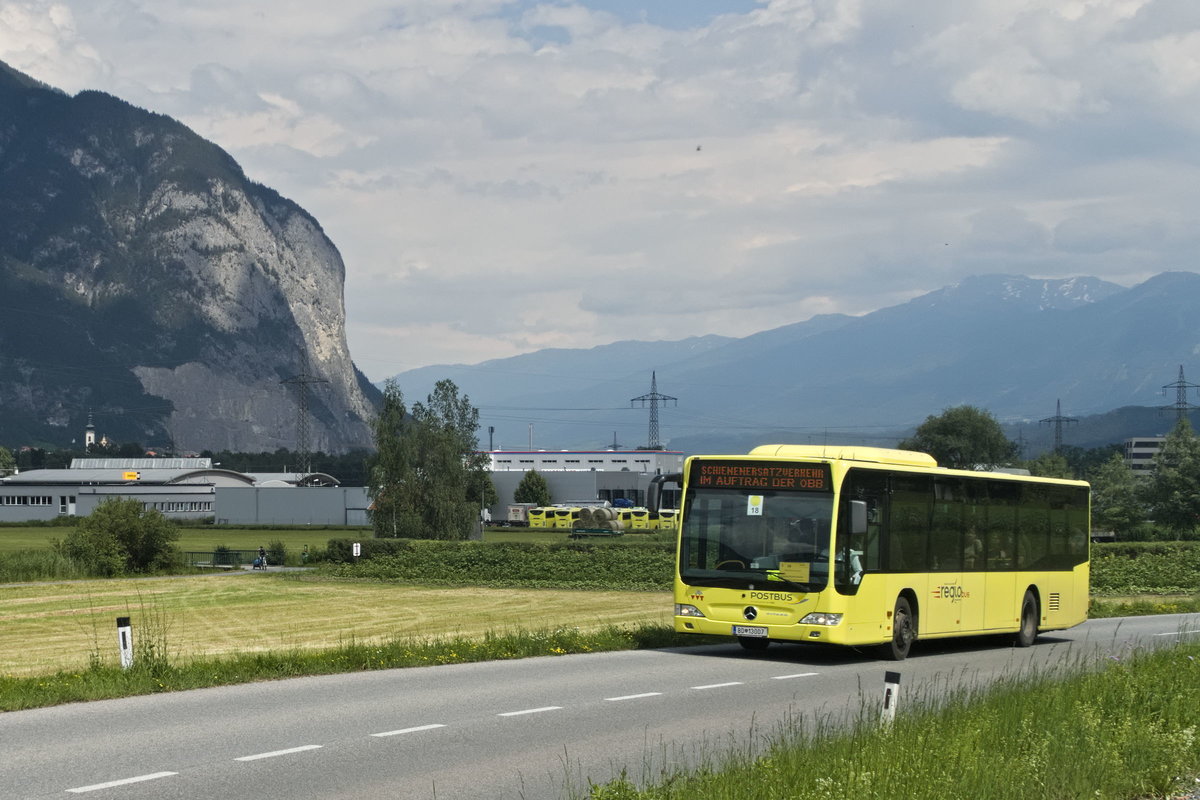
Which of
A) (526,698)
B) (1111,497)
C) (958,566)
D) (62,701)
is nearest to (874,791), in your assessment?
(526,698)

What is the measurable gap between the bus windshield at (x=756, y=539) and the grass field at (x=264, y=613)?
270 inches

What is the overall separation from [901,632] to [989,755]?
38.6ft

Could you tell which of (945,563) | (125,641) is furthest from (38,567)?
(945,563)

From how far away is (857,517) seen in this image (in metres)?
19.4

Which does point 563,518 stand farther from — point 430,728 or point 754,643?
point 430,728

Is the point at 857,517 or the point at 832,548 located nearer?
the point at 857,517

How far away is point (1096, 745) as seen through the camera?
1015 centimetres

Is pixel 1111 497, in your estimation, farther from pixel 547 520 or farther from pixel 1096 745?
pixel 1096 745

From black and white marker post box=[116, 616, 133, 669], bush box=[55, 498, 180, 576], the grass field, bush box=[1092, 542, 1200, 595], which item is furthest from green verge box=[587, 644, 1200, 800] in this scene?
bush box=[55, 498, 180, 576]

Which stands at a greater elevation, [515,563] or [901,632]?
[901,632]

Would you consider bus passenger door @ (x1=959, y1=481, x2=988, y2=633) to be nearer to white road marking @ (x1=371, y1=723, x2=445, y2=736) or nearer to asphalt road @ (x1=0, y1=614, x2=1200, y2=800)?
asphalt road @ (x1=0, y1=614, x2=1200, y2=800)

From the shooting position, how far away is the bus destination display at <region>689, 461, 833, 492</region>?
66.3 ft

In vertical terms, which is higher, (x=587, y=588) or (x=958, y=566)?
(x=958, y=566)

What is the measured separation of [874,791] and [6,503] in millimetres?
153712
